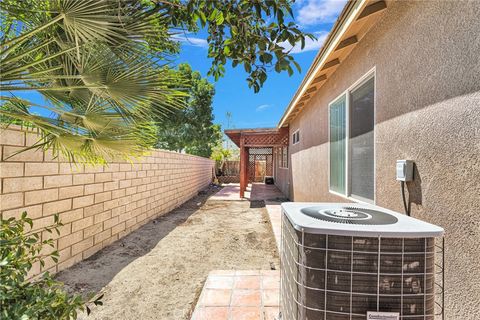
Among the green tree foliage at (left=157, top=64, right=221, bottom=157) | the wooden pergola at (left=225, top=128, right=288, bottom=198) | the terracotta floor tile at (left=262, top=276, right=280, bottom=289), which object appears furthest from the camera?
the green tree foliage at (left=157, top=64, right=221, bottom=157)

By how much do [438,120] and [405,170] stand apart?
470 mm

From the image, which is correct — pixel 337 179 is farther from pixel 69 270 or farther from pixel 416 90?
pixel 69 270

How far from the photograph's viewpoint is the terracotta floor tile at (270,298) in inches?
101

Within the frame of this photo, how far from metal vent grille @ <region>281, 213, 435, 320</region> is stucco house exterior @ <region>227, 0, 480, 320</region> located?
0.41 meters

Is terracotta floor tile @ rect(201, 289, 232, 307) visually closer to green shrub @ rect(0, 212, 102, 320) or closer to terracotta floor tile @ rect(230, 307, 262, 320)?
terracotta floor tile @ rect(230, 307, 262, 320)

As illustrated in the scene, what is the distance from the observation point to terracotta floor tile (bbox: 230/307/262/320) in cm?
236

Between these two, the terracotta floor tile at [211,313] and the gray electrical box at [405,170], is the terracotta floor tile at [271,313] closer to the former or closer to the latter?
the terracotta floor tile at [211,313]

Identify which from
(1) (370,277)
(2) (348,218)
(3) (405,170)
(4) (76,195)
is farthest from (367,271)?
(4) (76,195)

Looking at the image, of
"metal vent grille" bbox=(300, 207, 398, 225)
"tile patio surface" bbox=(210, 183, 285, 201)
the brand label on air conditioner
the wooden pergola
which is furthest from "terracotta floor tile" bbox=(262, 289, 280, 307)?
the wooden pergola

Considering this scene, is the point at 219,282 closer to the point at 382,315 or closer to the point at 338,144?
the point at 382,315

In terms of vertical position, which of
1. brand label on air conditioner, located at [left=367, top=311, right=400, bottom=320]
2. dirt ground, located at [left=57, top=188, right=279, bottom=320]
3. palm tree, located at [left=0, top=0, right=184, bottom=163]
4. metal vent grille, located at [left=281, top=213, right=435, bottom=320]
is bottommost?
dirt ground, located at [left=57, top=188, right=279, bottom=320]

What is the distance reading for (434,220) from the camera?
5.48 ft

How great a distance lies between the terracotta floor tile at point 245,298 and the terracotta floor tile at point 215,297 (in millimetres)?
72

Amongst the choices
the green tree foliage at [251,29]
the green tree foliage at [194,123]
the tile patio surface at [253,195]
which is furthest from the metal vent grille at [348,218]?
the green tree foliage at [194,123]
